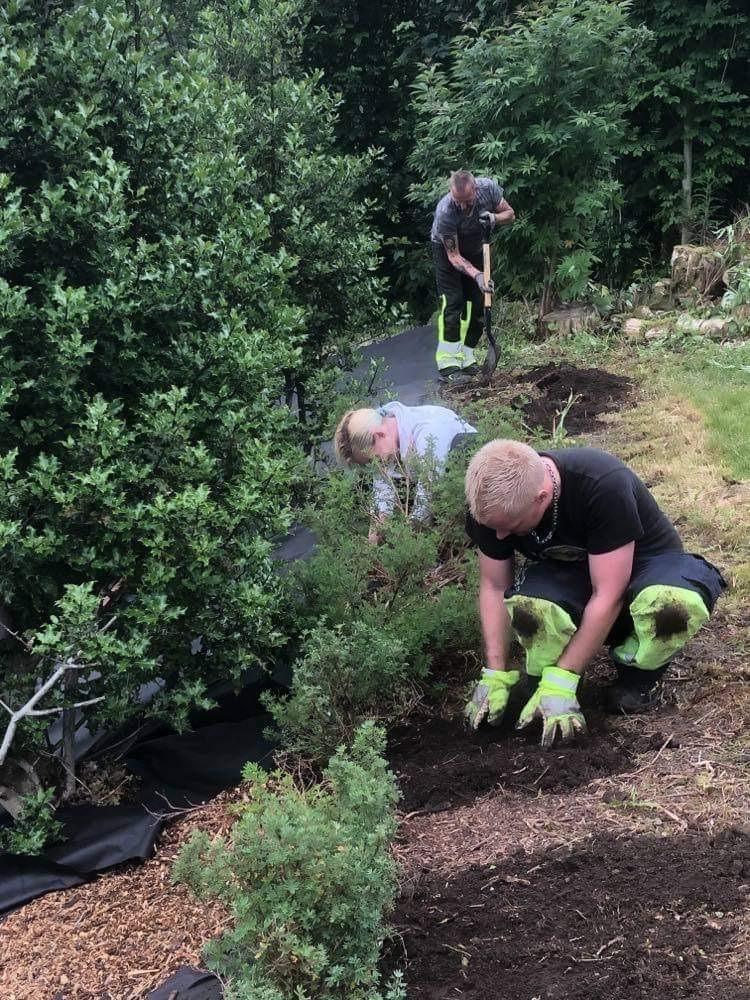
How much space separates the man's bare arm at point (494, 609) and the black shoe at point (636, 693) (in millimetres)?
426

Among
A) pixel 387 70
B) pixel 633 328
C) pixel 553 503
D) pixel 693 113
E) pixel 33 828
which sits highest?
pixel 387 70

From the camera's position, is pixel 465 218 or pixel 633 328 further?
pixel 633 328

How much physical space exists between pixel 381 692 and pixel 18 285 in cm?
189

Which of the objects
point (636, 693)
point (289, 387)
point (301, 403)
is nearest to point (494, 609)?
point (636, 693)

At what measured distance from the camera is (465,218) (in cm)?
782

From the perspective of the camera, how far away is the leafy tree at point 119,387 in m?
2.63

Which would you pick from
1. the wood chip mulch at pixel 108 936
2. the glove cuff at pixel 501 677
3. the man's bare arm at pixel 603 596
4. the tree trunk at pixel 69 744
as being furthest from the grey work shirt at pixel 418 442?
the wood chip mulch at pixel 108 936

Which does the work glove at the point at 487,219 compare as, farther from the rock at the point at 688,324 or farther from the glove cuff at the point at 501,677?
the glove cuff at the point at 501,677

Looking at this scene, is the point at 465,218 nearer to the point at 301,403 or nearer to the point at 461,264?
the point at 461,264

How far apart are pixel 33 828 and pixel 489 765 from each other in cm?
150

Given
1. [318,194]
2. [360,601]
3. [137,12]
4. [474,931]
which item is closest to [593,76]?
[318,194]

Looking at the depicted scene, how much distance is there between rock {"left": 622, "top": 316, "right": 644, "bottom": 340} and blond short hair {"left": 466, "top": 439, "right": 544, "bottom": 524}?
6515mm

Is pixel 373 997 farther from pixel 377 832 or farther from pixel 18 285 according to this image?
pixel 18 285

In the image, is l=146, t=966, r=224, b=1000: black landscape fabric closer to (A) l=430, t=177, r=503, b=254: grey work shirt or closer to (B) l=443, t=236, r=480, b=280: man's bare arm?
(B) l=443, t=236, r=480, b=280: man's bare arm
